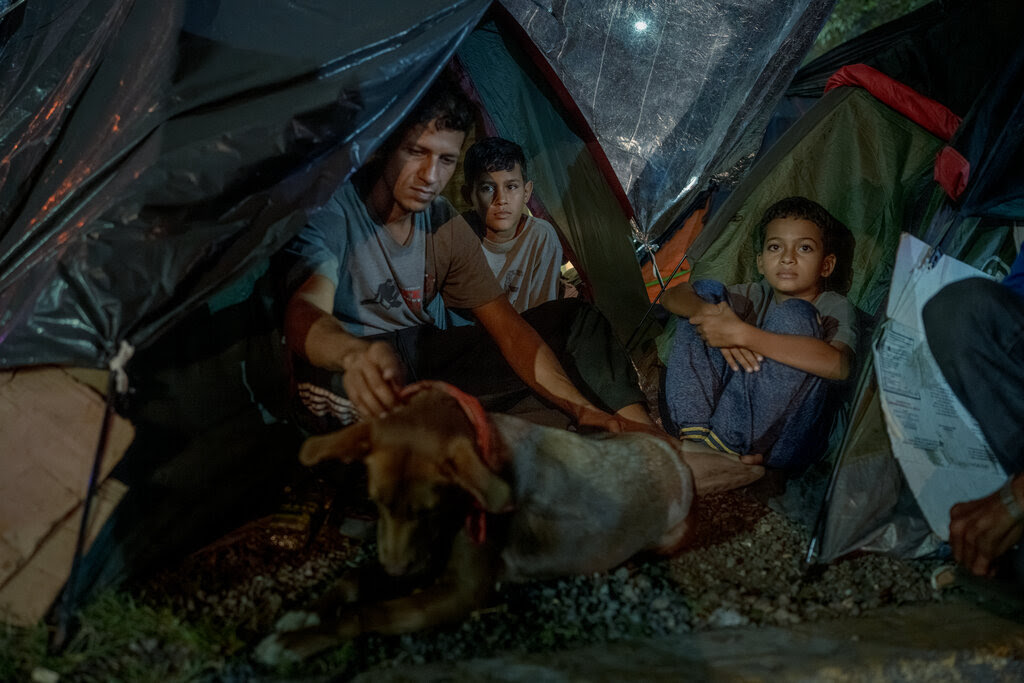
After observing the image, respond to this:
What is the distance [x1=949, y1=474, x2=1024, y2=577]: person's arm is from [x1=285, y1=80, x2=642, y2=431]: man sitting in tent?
1397 mm

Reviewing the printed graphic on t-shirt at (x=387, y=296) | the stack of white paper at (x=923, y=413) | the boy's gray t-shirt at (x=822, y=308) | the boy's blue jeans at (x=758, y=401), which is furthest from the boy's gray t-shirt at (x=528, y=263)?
the stack of white paper at (x=923, y=413)

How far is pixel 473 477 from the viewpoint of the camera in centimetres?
219

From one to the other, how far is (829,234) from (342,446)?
104 inches

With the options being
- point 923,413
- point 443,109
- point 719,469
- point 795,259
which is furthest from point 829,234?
Result: point 443,109

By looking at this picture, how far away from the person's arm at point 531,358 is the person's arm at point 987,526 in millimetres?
1410

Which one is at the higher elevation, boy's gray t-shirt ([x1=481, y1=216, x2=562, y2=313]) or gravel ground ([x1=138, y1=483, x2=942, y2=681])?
boy's gray t-shirt ([x1=481, y1=216, x2=562, y2=313])

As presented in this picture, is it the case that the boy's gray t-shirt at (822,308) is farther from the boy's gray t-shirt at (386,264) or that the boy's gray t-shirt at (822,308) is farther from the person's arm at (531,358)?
the boy's gray t-shirt at (386,264)

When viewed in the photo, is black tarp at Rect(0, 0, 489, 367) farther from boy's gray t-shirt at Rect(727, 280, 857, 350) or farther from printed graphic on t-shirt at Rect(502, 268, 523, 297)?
boy's gray t-shirt at Rect(727, 280, 857, 350)

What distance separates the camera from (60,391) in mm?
2365

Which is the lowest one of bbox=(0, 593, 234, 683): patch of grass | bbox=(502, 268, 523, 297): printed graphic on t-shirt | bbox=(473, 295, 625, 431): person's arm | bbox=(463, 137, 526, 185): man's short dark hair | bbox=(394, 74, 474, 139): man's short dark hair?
bbox=(0, 593, 234, 683): patch of grass

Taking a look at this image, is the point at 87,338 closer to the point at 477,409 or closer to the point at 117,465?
the point at 117,465

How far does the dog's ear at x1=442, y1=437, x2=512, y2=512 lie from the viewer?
2.19 m

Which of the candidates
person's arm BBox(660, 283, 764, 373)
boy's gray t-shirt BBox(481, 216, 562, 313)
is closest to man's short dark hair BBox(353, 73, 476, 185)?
boy's gray t-shirt BBox(481, 216, 562, 313)

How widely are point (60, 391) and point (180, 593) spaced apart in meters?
0.81
